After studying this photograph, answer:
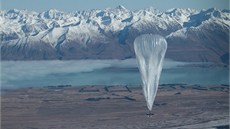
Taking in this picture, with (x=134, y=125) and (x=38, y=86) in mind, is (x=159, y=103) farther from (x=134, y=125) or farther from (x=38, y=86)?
(x=38, y=86)

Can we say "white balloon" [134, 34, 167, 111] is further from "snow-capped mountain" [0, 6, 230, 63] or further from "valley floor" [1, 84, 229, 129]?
"snow-capped mountain" [0, 6, 230, 63]

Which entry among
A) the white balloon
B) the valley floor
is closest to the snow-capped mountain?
the valley floor

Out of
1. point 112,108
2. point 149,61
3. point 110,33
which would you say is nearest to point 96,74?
point 112,108

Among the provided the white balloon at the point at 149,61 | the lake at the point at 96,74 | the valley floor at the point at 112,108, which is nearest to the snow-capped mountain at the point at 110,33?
the lake at the point at 96,74

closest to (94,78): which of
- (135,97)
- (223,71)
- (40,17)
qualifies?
(223,71)

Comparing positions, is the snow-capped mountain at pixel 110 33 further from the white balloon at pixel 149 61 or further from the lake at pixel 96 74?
the white balloon at pixel 149 61

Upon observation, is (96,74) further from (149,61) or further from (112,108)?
(149,61)
